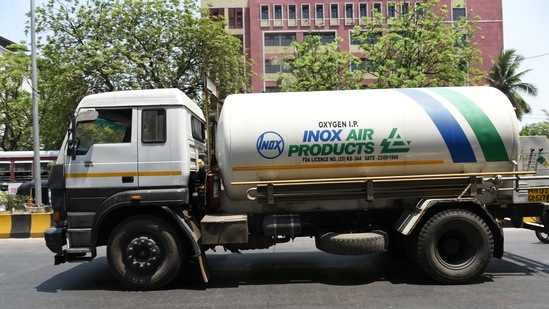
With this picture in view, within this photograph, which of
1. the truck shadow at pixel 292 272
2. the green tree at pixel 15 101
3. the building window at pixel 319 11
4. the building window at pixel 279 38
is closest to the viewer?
the truck shadow at pixel 292 272

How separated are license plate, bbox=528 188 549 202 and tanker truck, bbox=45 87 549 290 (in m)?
0.16

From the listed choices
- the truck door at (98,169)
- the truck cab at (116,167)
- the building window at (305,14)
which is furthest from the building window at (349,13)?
the truck door at (98,169)

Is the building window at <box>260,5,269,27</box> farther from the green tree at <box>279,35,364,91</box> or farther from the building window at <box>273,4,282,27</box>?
the green tree at <box>279,35,364,91</box>

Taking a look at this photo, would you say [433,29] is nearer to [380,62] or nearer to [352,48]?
[380,62]

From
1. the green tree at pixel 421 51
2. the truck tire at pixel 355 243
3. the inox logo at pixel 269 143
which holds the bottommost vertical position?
the truck tire at pixel 355 243

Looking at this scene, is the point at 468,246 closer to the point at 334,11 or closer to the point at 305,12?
the point at 305,12

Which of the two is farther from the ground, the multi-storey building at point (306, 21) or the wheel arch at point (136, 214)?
the multi-storey building at point (306, 21)

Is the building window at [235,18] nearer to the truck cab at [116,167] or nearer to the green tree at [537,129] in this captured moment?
the green tree at [537,129]

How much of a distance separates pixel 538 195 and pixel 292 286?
3915mm

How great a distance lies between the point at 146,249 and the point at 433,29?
1921 cm

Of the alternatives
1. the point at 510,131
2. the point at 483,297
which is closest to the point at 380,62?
the point at 510,131

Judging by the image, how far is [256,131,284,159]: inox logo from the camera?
6.50 metres

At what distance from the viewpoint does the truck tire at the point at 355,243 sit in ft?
21.1

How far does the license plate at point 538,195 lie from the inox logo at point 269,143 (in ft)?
12.4
